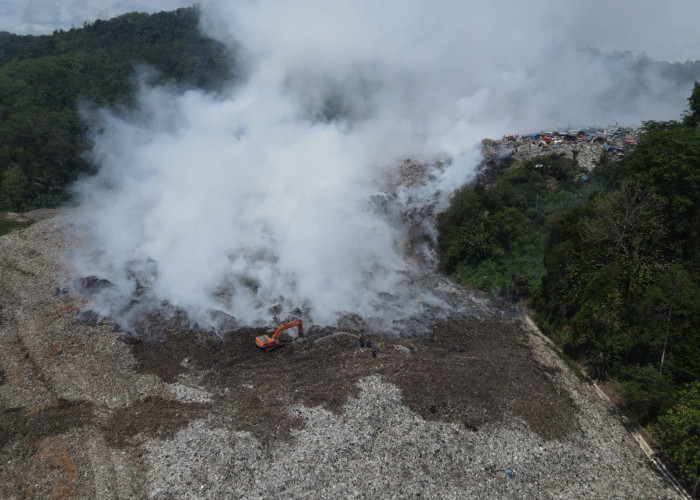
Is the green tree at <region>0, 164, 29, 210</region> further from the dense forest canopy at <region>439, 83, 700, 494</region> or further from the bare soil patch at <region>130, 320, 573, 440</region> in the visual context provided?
the dense forest canopy at <region>439, 83, 700, 494</region>

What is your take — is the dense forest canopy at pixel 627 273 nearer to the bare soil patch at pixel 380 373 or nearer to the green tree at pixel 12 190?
the bare soil patch at pixel 380 373

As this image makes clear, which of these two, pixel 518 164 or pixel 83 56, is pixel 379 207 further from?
pixel 83 56

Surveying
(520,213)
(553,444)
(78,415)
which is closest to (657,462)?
(553,444)

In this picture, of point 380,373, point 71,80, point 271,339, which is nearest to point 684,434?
point 380,373

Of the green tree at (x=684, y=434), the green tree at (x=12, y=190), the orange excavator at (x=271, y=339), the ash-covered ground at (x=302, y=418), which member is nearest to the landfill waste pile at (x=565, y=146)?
the ash-covered ground at (x=302, y=418)

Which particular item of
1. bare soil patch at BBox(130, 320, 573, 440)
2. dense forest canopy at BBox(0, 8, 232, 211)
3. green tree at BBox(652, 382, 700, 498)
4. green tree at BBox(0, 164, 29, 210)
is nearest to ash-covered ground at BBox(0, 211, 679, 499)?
bare soil patch at BBox(130, 320, 573, 440)

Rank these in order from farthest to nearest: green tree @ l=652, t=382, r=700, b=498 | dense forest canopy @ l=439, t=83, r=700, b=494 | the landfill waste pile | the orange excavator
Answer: the landfill waste pile → the orange excavator → dense forest canopy @ l=439, t=83, r=700, b=494 → green tree @ l=652, t=382, r=700, b=498
